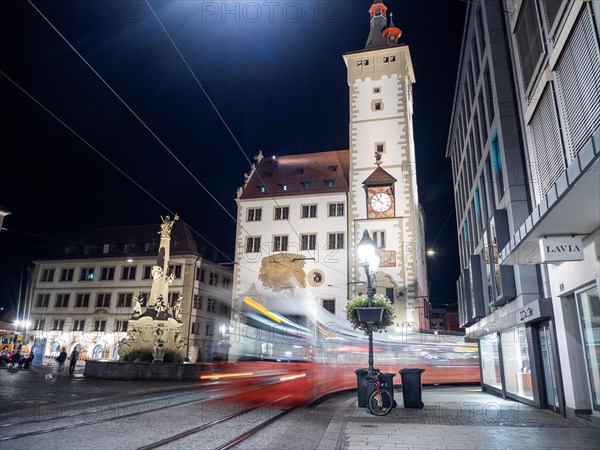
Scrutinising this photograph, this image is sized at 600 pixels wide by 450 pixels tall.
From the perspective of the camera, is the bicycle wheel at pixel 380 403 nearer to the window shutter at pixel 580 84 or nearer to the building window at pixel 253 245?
the window shutter at pixel 580 84

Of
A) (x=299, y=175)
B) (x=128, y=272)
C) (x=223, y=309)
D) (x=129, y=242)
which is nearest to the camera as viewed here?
(x=299, y=175)

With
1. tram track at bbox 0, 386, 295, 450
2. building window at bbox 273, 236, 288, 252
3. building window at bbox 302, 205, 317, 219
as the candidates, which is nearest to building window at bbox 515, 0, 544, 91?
tram track at bbox 0, 386, 295, 450

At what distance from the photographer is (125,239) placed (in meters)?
56.6

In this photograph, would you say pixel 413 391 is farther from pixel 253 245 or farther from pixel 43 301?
pixel 43 301

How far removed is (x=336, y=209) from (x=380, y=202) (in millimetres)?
3974

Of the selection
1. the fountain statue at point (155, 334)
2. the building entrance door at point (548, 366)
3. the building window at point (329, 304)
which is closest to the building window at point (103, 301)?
the building window at point (329, 304)

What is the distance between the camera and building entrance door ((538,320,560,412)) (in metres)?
12.3

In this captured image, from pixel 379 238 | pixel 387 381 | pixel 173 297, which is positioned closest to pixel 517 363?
pixel 387 381

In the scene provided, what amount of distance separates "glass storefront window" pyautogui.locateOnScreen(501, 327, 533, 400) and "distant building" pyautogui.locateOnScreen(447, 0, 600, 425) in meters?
0.04

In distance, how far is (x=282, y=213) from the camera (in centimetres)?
4225

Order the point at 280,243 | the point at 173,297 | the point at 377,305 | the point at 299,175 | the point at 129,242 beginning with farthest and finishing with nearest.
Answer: the point at 129,242
the point at 173,297
the point at 299,175
the point at 280,243
the point at 377,305

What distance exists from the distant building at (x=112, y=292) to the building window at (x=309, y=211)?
1535cm

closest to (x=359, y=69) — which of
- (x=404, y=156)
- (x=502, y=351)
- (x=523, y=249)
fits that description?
(x=404, y=156)

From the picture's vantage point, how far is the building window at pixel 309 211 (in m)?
41.5
